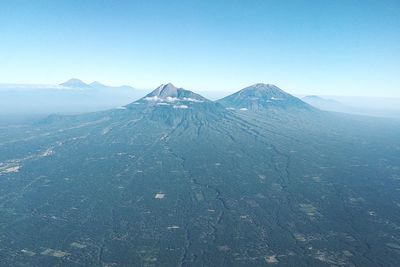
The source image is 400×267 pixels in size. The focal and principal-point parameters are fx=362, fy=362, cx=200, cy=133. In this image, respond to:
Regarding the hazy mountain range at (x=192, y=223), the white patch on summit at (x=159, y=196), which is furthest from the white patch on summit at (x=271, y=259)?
the white patch on summit at (x=159, y=196)

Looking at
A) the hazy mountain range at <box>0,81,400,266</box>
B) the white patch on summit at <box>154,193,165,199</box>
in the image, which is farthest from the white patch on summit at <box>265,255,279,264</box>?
the white patch on summit at <box>154,193,165,199</box>

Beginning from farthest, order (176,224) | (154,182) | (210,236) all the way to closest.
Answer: (154,182), (176,224), (210,236)

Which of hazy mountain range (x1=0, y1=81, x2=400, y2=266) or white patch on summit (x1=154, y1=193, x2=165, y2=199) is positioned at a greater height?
white patch on summit (x1=154, y1=193, x2=165, y2=199)

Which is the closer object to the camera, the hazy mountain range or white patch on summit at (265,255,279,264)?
white patch on summit at (265,255,279,264)

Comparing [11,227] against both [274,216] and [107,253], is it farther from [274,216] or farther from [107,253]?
[274,216]

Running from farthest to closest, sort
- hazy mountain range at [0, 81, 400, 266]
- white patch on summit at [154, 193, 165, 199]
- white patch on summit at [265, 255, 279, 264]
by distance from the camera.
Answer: white patch on summit at [154, 193, 165, 199]
hazy mountain range at [0, 81, 400, 266]
white patch on summit at [265, 255, 279, 264]

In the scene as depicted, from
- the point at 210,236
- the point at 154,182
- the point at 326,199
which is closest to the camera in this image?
the point at 210,236

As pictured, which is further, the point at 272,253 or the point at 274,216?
the point at 274,216

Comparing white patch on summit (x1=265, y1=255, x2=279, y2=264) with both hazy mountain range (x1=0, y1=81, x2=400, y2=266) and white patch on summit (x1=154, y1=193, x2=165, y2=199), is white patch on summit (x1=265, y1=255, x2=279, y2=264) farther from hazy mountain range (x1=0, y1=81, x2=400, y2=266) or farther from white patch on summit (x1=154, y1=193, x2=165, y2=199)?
white patch on summit (x1=154, y1=193, x2=165, y2=199)

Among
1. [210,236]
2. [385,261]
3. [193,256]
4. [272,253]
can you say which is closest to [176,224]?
[210,236]

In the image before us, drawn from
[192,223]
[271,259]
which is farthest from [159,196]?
[271,259]
